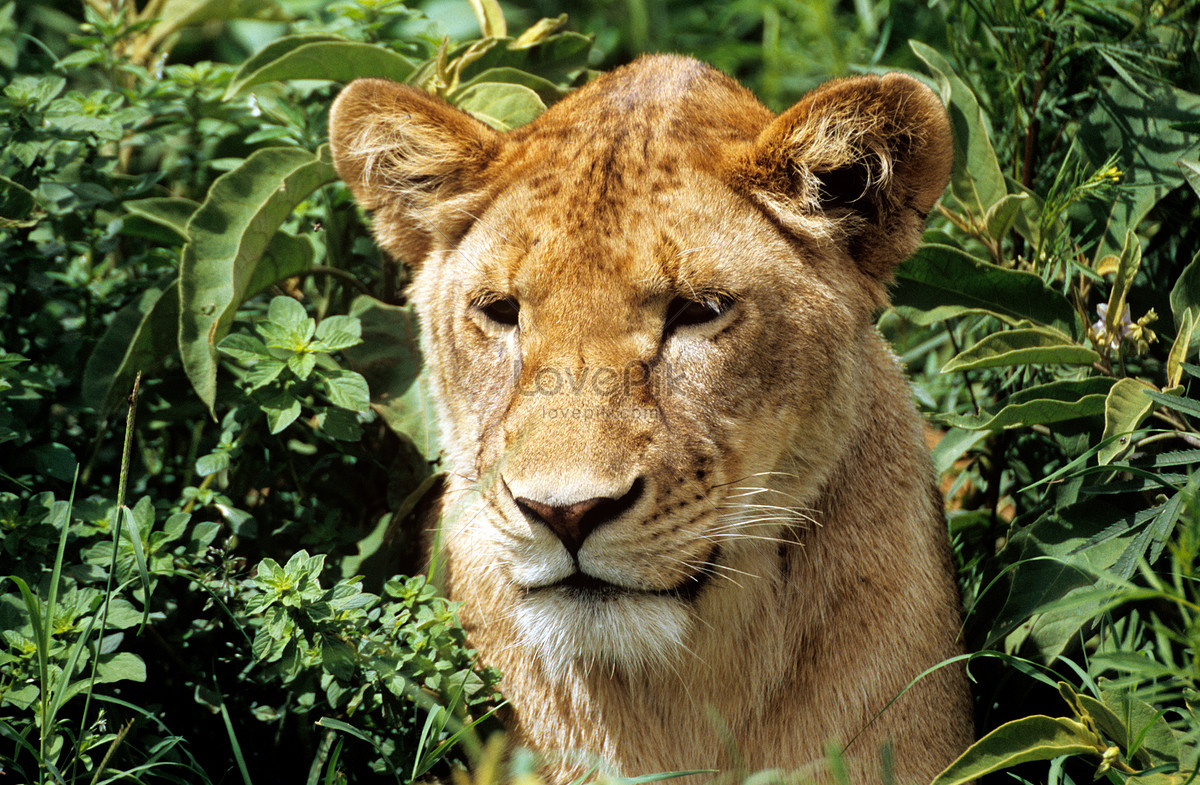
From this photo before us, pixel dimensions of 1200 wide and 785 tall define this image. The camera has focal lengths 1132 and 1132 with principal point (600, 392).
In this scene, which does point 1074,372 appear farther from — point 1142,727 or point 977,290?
point 1142,727

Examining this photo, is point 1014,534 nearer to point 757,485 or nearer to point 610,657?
point 757,485

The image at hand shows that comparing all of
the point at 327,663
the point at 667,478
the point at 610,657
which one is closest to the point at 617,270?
the point at 667,478

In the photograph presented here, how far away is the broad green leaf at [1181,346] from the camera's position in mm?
2629

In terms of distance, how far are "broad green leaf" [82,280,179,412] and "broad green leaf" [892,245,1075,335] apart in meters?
1.94

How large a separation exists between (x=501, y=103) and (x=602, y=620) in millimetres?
1586

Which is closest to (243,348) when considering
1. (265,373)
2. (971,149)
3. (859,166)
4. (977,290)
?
(265,373)

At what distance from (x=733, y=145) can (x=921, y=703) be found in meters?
1.31

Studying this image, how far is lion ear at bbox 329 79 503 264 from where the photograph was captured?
266cm

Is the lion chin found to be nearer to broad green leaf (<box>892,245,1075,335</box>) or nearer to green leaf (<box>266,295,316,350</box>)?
green leaf (<box>266,295,316,350</box>)

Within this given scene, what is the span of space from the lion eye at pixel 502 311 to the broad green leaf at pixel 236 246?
69 centimetres

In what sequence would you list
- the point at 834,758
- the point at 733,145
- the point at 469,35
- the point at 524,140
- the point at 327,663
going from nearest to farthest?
the point at 834,758 < the point at 327,663 < the point at 733,145 < the point at 524,140 < the point at 469,35

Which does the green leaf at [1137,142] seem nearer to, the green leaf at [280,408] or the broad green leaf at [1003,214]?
the broad green leaf at [1003,214]

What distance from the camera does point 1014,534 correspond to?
277 cm

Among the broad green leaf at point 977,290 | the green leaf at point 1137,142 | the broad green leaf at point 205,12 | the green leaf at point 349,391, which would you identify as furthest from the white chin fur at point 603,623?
the broad green leaf at point 205,12
